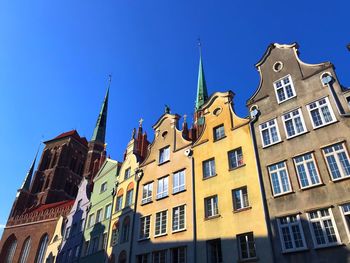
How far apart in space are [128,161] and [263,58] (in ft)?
59.3

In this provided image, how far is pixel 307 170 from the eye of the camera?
763 inches

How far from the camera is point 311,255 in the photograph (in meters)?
17.1

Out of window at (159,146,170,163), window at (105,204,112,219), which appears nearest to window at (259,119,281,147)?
window at (159,146,170,163)

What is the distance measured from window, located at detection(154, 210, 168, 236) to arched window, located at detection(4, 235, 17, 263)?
49.0 meters

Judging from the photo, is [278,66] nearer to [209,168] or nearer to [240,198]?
[209,168]

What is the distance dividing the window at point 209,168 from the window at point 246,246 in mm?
5694

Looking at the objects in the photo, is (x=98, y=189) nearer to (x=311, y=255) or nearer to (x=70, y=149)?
(x=311, y=255)

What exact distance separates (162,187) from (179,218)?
160 inches

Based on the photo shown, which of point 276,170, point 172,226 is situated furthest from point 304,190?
point 172,226

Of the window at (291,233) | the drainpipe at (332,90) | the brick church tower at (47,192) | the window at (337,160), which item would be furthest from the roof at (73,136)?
the window at (337,160)

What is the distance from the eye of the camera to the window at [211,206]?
23359 mm

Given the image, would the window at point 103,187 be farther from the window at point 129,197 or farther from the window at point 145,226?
the window at point 145,226

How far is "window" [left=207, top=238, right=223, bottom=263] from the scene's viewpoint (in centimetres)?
2176

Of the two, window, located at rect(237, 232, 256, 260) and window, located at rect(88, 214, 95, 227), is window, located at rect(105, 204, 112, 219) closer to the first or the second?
window, located at rect(88, 214, 95, 227)
